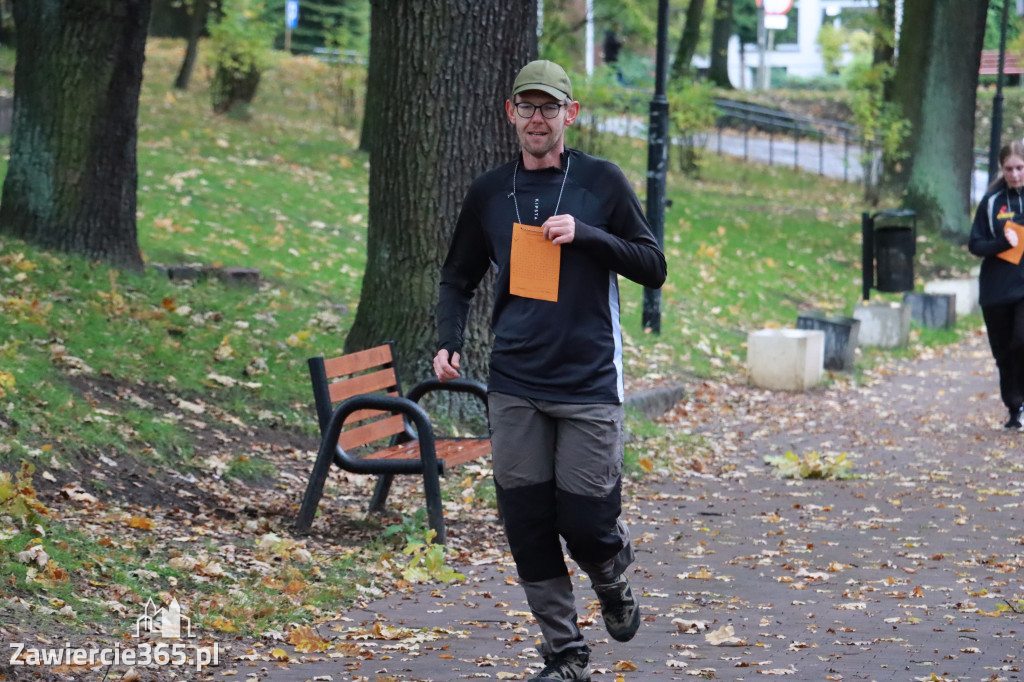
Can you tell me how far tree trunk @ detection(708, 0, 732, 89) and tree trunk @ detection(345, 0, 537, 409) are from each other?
35.2m

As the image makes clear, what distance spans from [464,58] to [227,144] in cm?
1334

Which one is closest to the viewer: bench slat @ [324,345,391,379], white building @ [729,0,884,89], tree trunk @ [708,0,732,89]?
bench slat @ [324,345,391,379]

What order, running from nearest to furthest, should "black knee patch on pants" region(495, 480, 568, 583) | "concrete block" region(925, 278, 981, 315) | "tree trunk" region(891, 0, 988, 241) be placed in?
"black knee patch on pants" region(495, 480, 568, 583), "concrete block" region(925, 278, 981, 315), "tree trunk" region(891, 0, 988, 241)

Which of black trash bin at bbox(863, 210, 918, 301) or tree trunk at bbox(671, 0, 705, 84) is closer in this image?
black trash bin at bbox(863, 210, 918, 301)

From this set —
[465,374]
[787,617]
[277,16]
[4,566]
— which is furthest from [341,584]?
[277,16]

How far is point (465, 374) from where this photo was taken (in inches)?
372

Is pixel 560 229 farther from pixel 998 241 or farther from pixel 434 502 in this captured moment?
pixel 998 241

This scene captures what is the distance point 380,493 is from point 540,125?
3472mm

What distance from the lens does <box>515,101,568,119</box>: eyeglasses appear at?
4.71 meters

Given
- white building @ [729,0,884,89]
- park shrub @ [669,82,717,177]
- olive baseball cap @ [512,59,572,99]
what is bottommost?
olive baseball cap @ [512,59,572,99]

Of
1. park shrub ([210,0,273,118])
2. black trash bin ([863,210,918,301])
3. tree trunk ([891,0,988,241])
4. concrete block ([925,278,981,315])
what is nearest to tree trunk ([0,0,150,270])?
black trash bin ([863,210,918,301])

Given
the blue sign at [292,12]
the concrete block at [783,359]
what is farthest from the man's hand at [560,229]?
the blue sign at [292,12]

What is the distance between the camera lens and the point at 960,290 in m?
20.1

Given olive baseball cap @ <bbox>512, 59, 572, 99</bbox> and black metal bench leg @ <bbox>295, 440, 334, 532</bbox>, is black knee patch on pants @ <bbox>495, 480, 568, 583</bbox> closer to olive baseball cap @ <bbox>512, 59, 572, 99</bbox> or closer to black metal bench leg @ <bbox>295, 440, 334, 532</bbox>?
olive baseball cap @ <bbox>512, 59, 572, 99</bbox>
